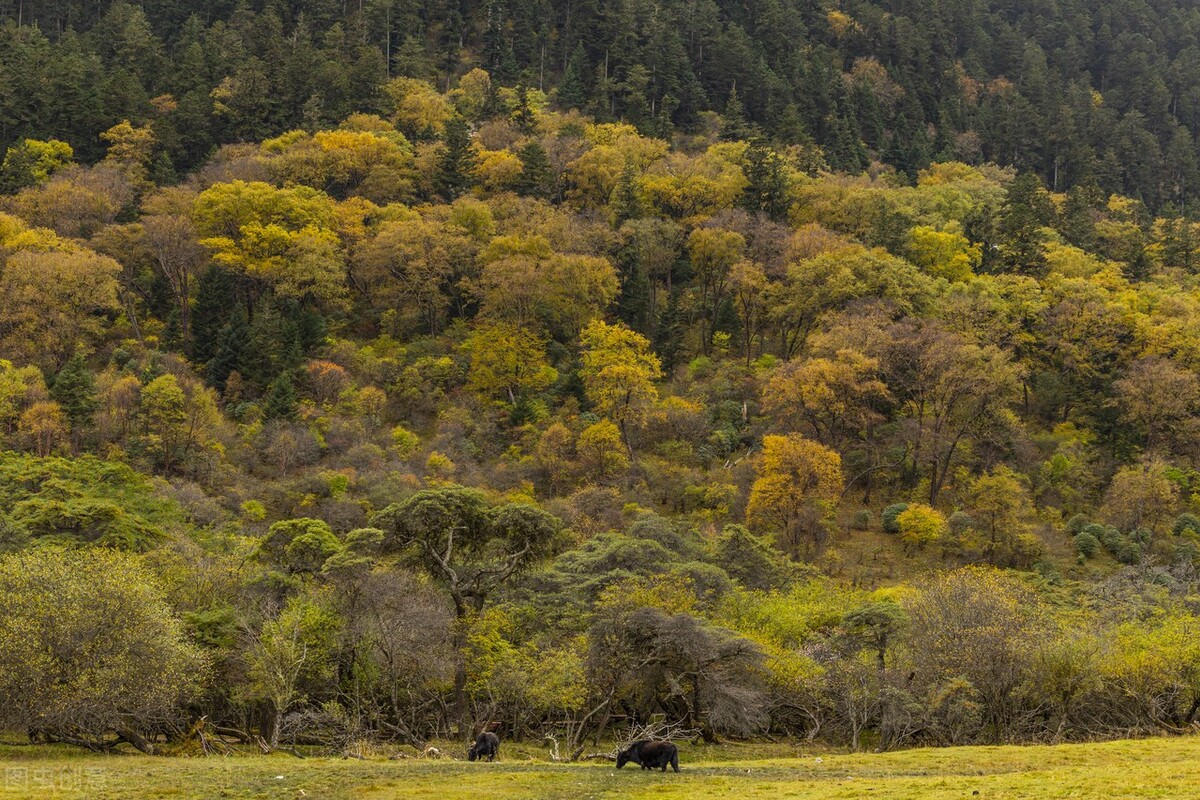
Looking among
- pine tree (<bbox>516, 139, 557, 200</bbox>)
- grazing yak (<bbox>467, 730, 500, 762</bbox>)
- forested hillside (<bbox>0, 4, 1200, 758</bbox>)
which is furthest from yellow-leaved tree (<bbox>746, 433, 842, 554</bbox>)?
pine tree (<bbox>516, 139, 557, 200</bbox>)

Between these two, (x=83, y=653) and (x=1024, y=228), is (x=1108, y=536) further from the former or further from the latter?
(x=83, y=653)

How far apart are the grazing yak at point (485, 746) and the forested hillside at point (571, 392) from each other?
4.78 m

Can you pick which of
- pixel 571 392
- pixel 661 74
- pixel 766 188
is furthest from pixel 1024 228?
pixel 661 74

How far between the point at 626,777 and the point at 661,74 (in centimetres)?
9975

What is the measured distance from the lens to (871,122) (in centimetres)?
12200

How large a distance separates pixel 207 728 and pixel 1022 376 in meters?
53.1

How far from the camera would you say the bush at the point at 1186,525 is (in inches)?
2372

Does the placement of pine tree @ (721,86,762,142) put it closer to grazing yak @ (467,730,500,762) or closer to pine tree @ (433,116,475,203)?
pine tree @ (433,116,475,203)

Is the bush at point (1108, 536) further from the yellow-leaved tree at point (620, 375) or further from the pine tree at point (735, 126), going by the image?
the pine tree at point (735, 126)

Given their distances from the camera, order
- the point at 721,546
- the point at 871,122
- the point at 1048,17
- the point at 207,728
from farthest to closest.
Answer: the point at 1048,17
the point at 871,122
the point at 721,546
the point at 207,728

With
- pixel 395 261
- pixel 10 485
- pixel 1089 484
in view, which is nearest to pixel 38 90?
pixel 395 261

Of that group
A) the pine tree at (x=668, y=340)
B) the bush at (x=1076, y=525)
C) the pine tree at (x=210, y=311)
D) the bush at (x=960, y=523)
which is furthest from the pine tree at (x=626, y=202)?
the bush at (x=1076, y=525)

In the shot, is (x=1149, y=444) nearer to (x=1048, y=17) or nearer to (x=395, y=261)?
(x=395, y=261)

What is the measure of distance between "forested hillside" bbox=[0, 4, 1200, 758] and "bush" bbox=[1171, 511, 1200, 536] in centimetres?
31
